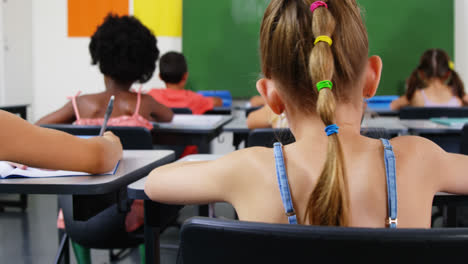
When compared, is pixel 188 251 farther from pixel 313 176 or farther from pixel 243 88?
pixel 243 88

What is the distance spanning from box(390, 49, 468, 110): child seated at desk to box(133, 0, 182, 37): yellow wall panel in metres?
2.95

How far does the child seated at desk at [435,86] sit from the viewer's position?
353cm

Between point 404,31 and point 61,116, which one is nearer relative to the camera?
point 61,116

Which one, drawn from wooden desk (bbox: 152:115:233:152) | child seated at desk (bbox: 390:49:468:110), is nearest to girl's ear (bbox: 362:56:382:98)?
wooden desk (bbox: 152:115:233:152)

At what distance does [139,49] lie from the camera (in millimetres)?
2430

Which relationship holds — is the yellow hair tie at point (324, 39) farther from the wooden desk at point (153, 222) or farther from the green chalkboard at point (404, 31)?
the green chalkboard at point (404, 31)

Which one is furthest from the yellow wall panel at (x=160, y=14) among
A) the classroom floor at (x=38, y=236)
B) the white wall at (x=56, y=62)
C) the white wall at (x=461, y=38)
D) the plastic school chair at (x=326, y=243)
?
the plastic school chair at (x=326, y=243)

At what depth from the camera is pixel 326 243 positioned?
1.61 feet

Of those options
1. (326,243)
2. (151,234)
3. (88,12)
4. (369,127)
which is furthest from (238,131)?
(88,12)

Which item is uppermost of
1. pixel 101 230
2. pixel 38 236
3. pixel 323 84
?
pixel 323 84

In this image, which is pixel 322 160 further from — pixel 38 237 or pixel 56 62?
pixel 56 62

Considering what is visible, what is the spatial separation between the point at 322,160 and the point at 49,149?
0.55 meters

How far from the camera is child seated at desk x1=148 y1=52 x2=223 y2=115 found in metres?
3.54

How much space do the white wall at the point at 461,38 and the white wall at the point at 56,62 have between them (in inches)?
136
